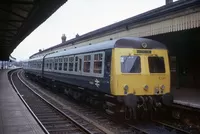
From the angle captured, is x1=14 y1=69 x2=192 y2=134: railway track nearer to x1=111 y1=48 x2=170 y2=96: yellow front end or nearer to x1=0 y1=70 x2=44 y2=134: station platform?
x1=111 y1=48 x2=170 y2=96: yellow front end

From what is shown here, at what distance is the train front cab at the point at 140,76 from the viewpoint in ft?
34.3

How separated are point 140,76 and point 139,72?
0.51 ft

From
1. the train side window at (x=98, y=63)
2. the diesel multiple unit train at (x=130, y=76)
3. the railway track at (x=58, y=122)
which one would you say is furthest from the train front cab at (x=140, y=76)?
the railway track at (x=58, y=122)

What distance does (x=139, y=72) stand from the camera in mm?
10930

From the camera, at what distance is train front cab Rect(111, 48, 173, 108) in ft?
34.3

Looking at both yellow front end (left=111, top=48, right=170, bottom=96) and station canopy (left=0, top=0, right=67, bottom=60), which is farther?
yellow front end (left=111, top=48, right=170, bottom=96)

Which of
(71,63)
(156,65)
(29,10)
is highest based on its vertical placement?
(29,10)

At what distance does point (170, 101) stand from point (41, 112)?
6152mm

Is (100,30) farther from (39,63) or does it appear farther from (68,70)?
(39,63)

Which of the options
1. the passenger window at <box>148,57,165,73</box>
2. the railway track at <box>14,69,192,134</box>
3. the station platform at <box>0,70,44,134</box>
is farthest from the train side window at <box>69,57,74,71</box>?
the passenger window at <box>148,57,165,73</box>

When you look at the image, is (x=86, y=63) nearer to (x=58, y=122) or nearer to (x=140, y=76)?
(x=58, y=122)

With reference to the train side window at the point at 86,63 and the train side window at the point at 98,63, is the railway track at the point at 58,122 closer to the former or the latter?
the train side window at the point at 98,63

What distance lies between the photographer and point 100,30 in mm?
20281

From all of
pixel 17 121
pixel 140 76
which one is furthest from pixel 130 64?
pixel 17 121
